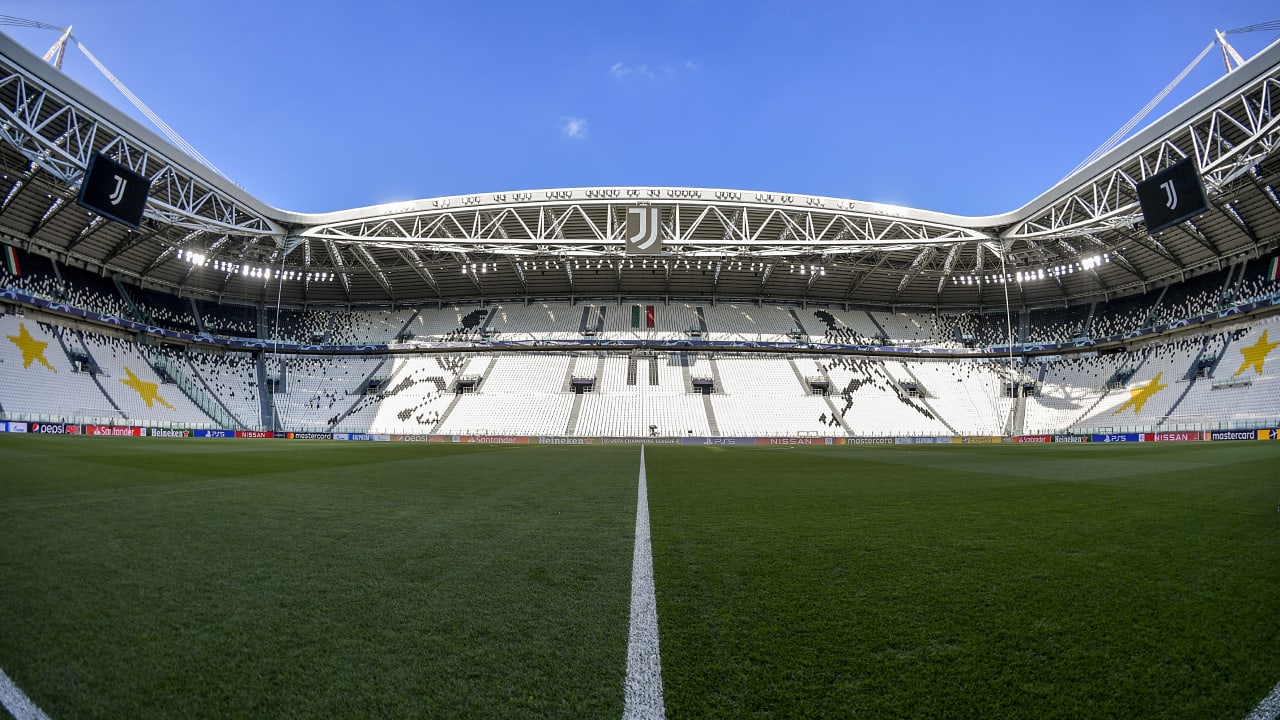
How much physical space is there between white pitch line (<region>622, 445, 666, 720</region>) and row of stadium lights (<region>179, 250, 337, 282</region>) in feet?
128

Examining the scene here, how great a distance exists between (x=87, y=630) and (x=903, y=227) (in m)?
35.4

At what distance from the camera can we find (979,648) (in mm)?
1982

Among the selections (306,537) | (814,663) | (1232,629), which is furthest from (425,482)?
(1232,629)

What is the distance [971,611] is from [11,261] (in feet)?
147

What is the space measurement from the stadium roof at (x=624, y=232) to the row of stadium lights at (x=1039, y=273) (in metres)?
0.16

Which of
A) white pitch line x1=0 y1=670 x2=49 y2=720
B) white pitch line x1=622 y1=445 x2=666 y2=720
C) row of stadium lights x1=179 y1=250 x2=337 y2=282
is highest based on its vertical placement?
row of stadium lights x1=179 y1=250 x2=337 y2=282

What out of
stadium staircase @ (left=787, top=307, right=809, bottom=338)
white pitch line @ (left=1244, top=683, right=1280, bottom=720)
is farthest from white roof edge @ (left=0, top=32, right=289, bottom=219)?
stadium staircase @ (left=787, top=307, right=809, bottom=338)

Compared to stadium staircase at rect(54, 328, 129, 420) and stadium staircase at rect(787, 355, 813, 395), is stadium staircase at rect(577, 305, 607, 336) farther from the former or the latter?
stadium staircase at rect(54, 328, 129, 420)

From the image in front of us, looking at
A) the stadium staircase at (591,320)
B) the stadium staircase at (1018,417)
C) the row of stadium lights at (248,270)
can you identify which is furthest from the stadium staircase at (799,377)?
the row of stadium lights at (248,270)

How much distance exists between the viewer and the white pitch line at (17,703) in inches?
60.4

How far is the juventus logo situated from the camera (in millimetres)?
20266

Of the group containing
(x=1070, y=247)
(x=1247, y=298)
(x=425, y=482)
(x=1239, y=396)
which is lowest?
(x=425, y=482)

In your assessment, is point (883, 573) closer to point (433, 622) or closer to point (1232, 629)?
point (1232, 629)

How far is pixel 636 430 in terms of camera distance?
34500mm
